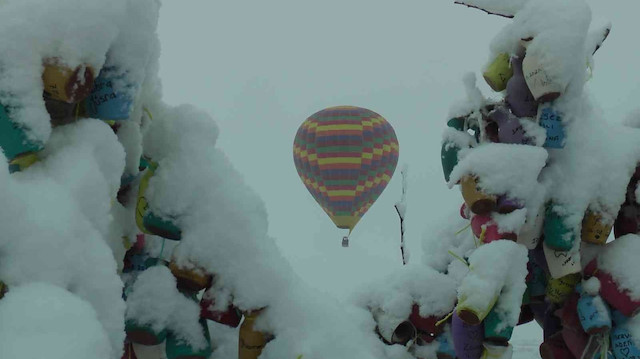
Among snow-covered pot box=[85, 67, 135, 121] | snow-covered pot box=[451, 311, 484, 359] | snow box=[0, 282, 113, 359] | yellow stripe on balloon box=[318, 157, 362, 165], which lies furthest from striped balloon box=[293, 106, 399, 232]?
snow box=[0, 282, 113, 359]

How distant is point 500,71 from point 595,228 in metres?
0.61

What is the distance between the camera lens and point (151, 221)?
1.93 meters

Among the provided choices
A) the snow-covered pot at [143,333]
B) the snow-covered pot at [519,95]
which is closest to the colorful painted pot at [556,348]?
the snow-covered pot at [519,95]

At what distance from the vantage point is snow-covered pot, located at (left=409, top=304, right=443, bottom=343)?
2.36 meters

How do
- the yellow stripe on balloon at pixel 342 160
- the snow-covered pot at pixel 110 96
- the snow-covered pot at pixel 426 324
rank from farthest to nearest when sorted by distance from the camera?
the yellow stripe on balloon at pixel 342 160 < the snow-covered pot at pixel 426 324 < the snow-covered pot at pixel 110 96

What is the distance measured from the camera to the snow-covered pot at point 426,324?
7.73 ft

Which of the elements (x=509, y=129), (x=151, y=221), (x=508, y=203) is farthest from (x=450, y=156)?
(x=151, y=221)

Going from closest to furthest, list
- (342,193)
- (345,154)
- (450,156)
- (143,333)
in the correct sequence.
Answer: (143,333)
(450,156)
(345,154)
(342,193)

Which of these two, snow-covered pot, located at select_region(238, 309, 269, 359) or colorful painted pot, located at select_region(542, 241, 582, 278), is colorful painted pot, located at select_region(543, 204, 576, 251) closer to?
colorful painted pot, located at select_region(542, 241, 582, 278)

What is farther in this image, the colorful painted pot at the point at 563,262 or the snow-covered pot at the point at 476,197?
the colorful painted pot at the point at 563,262

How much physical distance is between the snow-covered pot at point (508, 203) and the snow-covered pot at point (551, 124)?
0.26 m

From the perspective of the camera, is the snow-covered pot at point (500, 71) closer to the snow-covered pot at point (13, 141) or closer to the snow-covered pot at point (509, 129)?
the snow-covered pot at point (509, 129)

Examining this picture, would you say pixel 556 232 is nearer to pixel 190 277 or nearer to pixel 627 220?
pixel 627 220

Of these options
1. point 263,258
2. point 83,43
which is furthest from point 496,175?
point 83,43
